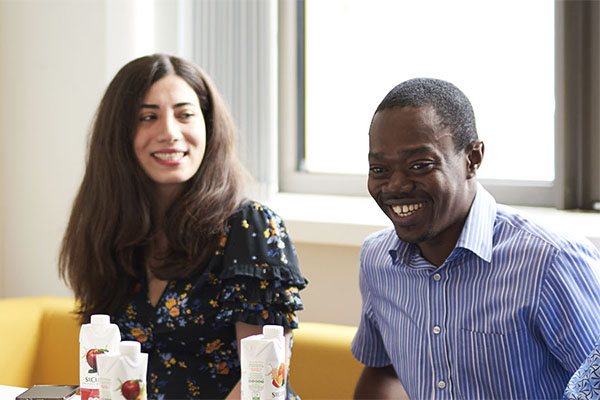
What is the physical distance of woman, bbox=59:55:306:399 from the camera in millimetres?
2098

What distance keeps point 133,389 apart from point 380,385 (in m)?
0.72

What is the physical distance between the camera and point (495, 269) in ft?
5.26

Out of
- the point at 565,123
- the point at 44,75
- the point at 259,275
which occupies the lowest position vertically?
the point at 259,275

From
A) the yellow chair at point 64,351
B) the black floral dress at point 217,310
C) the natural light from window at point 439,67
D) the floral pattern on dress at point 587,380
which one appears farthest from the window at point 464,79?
Result: the floral pattern on dress at point 587,380

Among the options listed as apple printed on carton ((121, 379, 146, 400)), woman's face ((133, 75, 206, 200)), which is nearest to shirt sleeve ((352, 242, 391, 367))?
woman's face ((133, 75, 206, 200))

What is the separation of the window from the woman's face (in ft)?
3.78

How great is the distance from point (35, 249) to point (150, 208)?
3.80ft

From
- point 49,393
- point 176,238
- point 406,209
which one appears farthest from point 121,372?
point 176,238

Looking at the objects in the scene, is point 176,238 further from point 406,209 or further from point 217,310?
point 406,209

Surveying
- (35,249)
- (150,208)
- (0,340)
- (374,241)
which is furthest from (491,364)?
(35,249)

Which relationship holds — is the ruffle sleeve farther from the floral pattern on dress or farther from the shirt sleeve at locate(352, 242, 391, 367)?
the floral pattern on dress

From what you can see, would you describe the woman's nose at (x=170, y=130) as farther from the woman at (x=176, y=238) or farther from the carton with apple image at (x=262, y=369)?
the carton with apple image at (x=262, y=369)

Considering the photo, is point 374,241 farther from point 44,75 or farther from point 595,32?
point 44,75

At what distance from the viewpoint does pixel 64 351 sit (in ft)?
9.18
